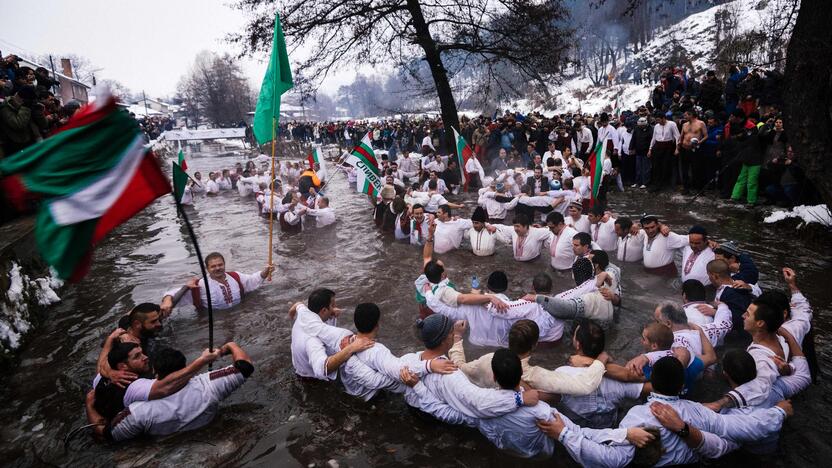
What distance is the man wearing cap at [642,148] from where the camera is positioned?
13.0 metres

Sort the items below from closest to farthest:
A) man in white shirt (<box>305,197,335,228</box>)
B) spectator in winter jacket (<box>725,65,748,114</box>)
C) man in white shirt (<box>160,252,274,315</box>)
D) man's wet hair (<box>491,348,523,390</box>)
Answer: man's wet hair (<box>491,348,523,390</box>)
man in white shirt (<box>160,252,274,315</box>)
man in white shirt (<box>305,197,335,228</box>)
spectator in winter jacket (<box>725,65,748,114</box>)

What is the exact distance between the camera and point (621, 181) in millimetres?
13750

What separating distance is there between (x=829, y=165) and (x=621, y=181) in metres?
7.83

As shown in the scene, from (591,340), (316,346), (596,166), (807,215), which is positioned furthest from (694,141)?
(316,346)

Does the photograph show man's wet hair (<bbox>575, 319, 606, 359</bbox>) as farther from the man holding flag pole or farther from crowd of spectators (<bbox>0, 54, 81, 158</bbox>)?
crowd of spectators (<bbox>0, 54, 81, 158</bbox>)

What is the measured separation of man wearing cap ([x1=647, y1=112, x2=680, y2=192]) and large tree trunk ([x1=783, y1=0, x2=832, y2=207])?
249 inches

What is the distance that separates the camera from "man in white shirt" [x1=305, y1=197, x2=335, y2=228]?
1141 cm

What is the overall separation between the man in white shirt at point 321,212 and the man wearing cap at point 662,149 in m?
9.24

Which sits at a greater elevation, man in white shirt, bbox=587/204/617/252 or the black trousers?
the black trousers

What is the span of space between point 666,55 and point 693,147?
45736 millimetres

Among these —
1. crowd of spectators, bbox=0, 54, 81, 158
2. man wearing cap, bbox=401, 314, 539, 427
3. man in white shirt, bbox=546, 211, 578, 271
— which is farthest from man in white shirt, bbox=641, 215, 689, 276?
crowd of spectators, bbox=0, 54, 81, 158

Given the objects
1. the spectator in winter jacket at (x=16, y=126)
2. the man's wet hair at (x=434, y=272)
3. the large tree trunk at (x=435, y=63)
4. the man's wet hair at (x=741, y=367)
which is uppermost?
the large tree trunk at (x=435, y=63)

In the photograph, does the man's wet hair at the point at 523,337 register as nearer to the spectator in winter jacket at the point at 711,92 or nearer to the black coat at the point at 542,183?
the black coat at the point at 542,183

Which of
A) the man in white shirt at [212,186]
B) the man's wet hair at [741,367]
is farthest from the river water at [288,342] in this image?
the man in white shirt at [212,186]
